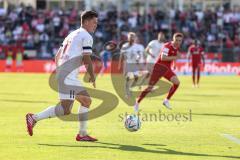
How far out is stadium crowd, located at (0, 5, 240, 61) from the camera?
154 ft

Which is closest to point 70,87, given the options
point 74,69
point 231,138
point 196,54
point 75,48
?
point 74,69

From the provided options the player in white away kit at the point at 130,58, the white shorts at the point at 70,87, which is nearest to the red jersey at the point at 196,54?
the player in white away kit at the point at 130,58

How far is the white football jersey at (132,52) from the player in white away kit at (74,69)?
13673 mm

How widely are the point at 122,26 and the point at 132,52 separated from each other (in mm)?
20939

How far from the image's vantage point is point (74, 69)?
1208 cm

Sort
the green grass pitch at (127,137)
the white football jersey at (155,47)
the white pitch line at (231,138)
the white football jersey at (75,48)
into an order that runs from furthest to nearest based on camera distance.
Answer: the white football jersey at (155,47) < the white pitch line at (231,138) < the white football jersey at (75,48) < the green grass pitch at (127,137)

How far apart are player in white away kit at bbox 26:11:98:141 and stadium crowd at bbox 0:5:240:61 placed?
33.8 meters

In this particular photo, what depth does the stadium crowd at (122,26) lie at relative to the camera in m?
46.9

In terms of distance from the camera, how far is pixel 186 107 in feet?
66.2

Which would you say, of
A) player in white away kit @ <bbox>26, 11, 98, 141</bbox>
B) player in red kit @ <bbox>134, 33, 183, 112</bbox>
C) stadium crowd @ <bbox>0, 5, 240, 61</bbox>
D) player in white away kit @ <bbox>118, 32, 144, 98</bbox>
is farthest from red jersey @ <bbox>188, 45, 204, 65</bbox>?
player in white away kit @ <bbox>26, 11, 98, 141</bbox>

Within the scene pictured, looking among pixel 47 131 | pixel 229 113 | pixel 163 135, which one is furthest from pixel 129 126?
pixel 229 113

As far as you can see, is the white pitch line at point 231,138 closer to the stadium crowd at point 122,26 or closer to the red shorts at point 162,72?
the red shorts at point 162,72

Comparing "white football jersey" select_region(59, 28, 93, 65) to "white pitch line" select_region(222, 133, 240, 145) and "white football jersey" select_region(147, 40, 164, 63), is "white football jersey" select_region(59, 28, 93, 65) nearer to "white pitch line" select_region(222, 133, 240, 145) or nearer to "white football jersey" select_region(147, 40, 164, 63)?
"white pitch line" select_region(222, 133, 240, 145)

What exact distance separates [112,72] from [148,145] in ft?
104
